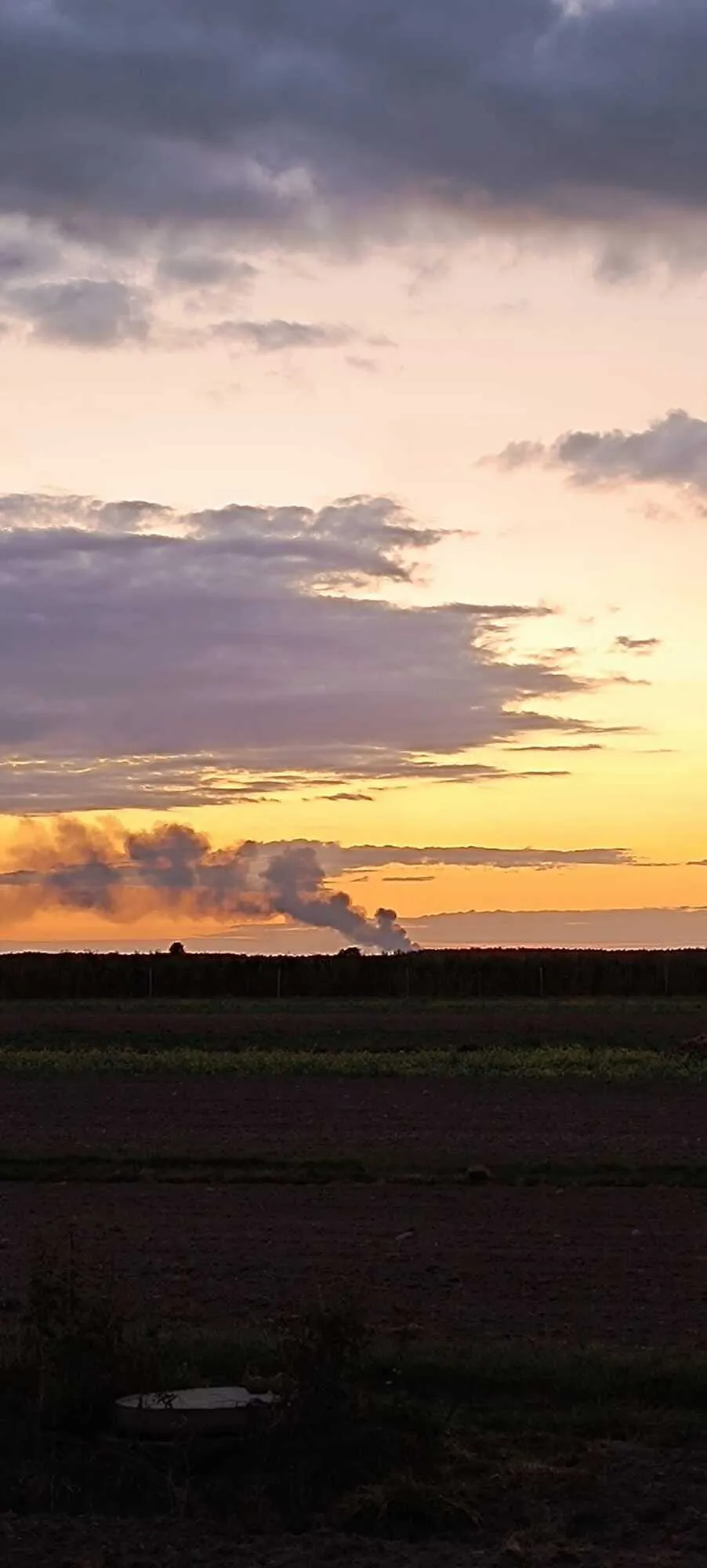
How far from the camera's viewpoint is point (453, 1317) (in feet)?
35.3

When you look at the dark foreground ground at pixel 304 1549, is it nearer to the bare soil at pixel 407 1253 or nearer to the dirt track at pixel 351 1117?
the bare soil at pixel 407 1253

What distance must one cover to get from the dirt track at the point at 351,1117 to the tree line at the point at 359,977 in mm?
36269

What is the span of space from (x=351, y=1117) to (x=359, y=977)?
4337 centimetres

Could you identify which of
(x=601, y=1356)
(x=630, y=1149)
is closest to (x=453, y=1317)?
(x=601, y=1356)

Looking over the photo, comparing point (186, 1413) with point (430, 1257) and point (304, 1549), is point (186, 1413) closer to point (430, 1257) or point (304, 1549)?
point (304, 1549)

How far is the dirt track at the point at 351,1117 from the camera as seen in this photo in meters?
19.1

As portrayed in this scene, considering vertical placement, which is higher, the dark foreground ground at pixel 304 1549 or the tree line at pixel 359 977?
the tree line at pixel 359 977

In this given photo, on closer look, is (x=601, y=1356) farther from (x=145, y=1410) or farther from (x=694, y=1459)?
A: (x=145, y=1410)

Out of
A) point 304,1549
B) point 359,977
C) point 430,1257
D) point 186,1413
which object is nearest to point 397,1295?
point 430,1257

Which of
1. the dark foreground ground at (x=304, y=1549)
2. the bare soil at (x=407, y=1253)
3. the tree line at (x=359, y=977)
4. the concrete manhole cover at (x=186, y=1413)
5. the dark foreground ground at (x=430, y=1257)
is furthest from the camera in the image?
the tree line at (x=359, y=977)

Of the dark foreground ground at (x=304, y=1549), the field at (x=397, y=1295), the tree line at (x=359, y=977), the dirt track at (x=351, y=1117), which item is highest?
the tree line at (x=359, y=977)

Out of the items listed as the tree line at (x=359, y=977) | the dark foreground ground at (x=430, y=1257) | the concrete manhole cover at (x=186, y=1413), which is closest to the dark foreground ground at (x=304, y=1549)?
the dark foreground ground at (x=430, y=1257)

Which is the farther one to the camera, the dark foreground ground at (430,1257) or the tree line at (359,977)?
the tree line at (359,977)

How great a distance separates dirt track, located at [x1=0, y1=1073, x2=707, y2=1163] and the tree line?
36.3 m
